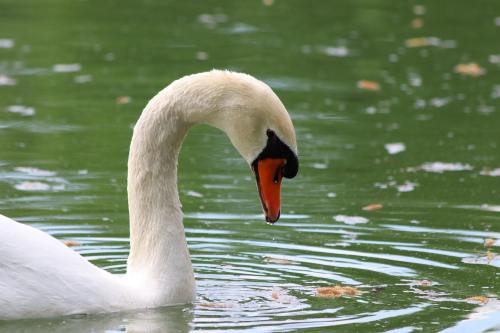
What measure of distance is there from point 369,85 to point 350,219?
19.3 feet

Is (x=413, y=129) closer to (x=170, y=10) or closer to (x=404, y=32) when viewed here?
(x=404, y=32)

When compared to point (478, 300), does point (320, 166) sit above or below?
above

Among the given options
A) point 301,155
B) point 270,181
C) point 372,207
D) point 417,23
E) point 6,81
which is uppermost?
point 417,23

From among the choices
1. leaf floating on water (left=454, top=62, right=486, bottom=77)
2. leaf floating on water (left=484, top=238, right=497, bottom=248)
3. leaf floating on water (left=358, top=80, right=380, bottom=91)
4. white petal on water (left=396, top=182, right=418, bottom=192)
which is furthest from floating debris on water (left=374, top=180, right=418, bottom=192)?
leaf floating on water (left=454, top=62, right=486, bottom=77)

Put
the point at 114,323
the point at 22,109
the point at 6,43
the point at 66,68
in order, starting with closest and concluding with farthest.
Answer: the point at 114,323 < the point at 22,109 < the point at 66,68 < the point at 6,43

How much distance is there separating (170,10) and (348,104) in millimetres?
7127

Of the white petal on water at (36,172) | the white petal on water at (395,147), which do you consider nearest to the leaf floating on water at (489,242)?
the white petal on water at (395,147)

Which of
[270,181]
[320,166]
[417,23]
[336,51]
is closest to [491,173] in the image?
[320,166]

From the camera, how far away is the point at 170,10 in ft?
71.3

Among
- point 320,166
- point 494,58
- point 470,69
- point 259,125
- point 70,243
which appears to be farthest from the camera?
point 494,58

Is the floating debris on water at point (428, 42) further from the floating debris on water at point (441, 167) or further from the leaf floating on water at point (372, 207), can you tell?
the leaf floating on water at point (372, 207)

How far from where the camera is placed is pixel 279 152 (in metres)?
8.05

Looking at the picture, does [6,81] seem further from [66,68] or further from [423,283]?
[423,283]

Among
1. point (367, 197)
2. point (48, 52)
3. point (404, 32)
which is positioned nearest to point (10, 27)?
point (48, 52)
